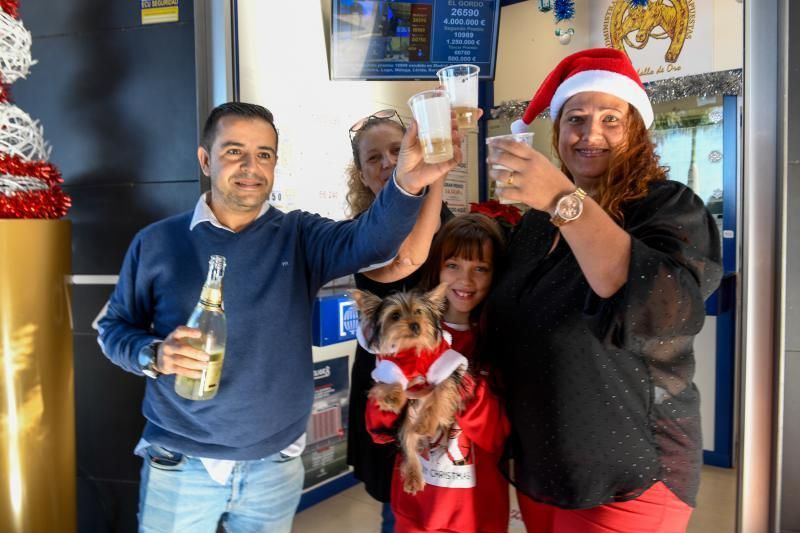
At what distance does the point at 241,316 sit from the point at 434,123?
0.79 metres

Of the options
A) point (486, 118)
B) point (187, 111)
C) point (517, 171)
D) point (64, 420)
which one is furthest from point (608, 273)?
point (486, 118)

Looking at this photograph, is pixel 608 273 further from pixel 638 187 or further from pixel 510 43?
pixel 510 43

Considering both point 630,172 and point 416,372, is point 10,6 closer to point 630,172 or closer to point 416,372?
point 416,372

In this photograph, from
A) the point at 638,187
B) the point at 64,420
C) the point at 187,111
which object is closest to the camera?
the point at 638,187

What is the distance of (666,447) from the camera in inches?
48.1

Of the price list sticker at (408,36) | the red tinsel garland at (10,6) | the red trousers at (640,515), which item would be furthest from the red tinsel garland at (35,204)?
the red trousers at (640,515)

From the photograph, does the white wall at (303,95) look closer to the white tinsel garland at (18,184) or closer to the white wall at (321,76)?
the white wall at (321,76)

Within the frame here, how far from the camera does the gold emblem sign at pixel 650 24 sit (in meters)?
3.45

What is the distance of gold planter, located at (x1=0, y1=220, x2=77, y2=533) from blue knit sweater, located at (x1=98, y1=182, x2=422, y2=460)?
0.62 meters

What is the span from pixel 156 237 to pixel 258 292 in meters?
0.37

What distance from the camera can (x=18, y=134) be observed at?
204 centimetres

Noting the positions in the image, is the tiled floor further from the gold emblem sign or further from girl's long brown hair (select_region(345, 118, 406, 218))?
the gold emblem sign

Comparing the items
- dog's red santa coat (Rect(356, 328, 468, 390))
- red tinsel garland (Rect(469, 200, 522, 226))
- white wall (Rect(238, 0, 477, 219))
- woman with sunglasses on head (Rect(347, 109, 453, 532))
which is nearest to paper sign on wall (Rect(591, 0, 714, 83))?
white wall (Rect(238, 0, 477, 219))

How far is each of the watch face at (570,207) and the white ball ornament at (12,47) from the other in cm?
212
